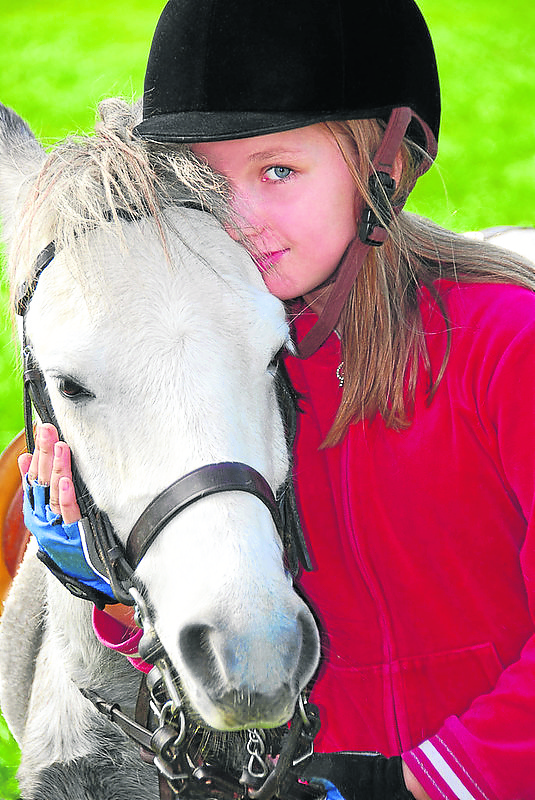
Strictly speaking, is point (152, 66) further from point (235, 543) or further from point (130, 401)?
point (235, 543)

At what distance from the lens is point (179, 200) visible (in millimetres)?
1392

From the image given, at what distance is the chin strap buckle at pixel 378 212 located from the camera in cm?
152

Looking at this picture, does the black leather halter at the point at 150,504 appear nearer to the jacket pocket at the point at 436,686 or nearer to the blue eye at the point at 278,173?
the blue eye at the point at 278,173

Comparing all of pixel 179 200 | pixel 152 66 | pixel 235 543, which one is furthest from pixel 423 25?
pixel 235 543

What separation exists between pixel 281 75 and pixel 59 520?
909mm

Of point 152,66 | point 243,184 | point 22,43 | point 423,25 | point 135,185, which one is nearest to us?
point 135,185

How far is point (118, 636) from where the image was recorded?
149 cm

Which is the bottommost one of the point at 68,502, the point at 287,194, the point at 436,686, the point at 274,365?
the point at 436,686

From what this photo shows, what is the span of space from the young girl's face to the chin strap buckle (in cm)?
4

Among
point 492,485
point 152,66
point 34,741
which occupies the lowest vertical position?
point 34,741

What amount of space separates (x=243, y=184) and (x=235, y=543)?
708 millimetres

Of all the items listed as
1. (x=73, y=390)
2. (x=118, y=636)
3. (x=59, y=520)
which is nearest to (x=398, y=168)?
(x=73, y=390)

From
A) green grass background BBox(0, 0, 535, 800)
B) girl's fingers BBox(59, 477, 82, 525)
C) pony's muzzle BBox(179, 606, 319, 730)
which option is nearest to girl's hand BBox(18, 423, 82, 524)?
girl's fingers BBox(59, 477, 82, 525)

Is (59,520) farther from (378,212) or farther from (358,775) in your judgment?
(378,212)
